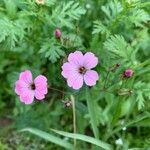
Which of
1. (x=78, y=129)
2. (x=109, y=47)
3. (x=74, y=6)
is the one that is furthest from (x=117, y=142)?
(x=74, y=6)

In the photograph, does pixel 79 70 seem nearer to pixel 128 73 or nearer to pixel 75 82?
pixel 75 82

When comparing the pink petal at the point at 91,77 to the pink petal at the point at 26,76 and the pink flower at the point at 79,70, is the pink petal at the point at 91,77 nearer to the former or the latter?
the pink flower at the point at 79,70

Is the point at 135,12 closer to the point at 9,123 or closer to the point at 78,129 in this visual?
the point at 78,129

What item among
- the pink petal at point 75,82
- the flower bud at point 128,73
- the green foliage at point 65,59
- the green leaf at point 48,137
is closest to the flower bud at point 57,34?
the green foliage at point 65,59

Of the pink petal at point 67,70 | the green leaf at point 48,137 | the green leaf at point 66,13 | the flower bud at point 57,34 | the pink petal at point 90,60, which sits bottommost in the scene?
the green leaf at point 48,137

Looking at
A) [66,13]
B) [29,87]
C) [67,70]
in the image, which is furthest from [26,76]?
[66,13]

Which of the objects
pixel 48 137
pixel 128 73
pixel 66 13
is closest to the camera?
pixel 128 73

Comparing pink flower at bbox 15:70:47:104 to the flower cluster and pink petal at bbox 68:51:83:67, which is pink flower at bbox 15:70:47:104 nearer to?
the flower cluster
